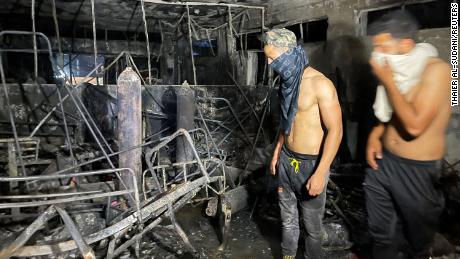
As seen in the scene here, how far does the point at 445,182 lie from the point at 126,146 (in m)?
4.47

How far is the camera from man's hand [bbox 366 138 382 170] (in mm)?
2930

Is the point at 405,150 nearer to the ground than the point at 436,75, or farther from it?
nearer to the ground

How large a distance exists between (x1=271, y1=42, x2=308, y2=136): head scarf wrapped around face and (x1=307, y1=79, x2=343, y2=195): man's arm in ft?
0.69

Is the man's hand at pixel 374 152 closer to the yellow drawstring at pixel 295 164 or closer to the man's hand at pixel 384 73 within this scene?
the yellow drawstring at pixel 295 164

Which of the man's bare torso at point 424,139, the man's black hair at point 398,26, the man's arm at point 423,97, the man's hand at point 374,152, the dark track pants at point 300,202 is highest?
the man's black hair at point 398,26

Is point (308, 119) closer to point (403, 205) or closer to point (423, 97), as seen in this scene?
point (423, 97)

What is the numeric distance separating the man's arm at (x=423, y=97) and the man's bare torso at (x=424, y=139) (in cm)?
8

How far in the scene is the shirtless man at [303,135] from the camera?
283cm

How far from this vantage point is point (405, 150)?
2678mm

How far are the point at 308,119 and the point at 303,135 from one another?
0.54 feet

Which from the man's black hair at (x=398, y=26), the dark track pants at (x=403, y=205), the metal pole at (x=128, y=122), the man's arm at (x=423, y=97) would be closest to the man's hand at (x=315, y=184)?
the dark track pants at (x=403, y=205)

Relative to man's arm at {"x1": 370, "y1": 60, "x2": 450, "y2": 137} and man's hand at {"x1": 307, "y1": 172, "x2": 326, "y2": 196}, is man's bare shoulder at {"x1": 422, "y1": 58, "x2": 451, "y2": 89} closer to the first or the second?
man's arm at {"x1": 370, "y1": 60, "x2": 450, "y2": 137}

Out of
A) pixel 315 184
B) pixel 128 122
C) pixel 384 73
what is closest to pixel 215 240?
pixel 128 122

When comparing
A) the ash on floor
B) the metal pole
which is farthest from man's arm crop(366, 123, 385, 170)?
the metal pole
